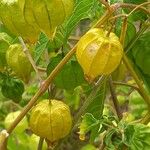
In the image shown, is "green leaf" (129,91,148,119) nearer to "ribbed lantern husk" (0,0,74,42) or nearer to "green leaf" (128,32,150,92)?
"green leaf" (128,32,150,92)

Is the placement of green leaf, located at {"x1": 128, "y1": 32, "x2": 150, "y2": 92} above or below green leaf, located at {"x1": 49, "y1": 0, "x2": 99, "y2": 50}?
below

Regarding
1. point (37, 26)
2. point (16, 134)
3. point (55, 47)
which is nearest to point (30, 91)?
point (16, 134)

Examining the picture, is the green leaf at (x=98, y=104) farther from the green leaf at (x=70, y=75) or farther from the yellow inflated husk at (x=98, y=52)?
the yellow inflated husk at (x=98, y=52)

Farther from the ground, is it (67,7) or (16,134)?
(67,7)

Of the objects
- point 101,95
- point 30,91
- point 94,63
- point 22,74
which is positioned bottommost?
point 30,91

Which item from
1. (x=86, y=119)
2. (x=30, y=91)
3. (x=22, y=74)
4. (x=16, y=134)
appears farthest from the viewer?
(x=16, y=134)

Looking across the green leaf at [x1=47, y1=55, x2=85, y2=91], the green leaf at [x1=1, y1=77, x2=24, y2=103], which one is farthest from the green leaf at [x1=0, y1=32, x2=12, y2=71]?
the green leaf at [x1=47, y1=55, x2=85, y2=91]

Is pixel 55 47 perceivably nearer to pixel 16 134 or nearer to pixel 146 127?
Answer: pixel 146 127

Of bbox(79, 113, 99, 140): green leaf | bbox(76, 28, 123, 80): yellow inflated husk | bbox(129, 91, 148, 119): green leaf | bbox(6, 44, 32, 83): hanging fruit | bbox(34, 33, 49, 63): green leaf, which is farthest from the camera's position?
bbox(129, 91, 148, 119): green leaf

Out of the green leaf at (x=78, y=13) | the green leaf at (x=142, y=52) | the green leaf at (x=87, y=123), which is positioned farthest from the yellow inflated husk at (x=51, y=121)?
the green leaf at (x=142, y=52)
